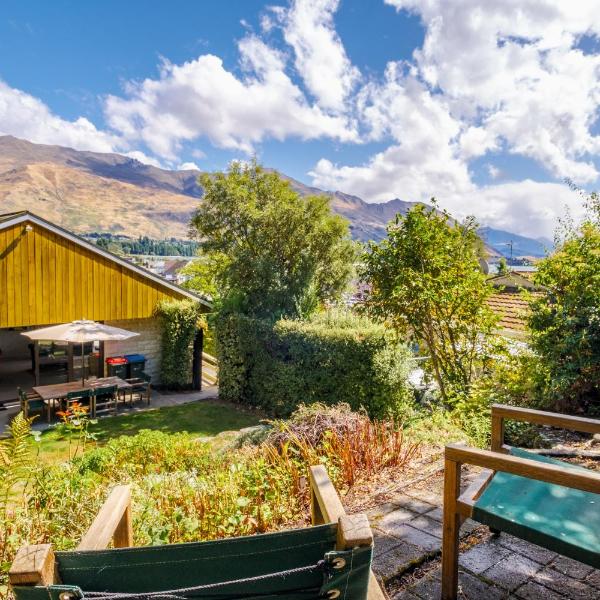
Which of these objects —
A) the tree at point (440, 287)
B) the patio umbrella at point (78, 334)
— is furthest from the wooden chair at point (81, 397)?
the tree at point (440, 287)

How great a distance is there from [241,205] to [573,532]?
14.5 m

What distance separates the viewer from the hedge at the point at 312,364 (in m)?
9.50

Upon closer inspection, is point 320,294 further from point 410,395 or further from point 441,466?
point 441,466

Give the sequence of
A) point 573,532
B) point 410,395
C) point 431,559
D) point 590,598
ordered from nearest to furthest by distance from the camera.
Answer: point 573,532 → point 590,598 → point 431,559 → point 410,395

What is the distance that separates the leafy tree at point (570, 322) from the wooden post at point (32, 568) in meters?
6.82

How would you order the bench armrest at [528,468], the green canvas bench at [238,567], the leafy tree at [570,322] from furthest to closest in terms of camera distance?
the leafy tree at [570,322]
the bench armrest at [528,468]
the green canvas bench at [238,567]

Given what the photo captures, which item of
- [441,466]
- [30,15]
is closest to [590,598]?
[441,466]

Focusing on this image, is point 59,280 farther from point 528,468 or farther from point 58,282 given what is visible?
point 528,468

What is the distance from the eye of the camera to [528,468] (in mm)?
2080

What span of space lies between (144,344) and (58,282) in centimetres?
381

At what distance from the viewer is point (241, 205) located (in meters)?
15.4

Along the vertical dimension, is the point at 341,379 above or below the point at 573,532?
below

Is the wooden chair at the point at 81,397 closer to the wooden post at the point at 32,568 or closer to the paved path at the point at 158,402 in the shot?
the paved path at the point at 158,402

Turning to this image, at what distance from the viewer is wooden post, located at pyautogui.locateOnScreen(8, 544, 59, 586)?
128 centimetres
